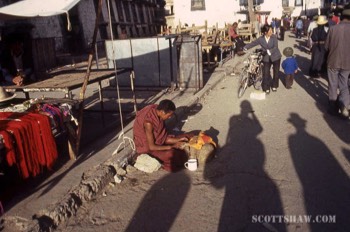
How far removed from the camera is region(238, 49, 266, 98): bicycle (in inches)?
372

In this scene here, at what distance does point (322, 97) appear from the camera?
846 centimetres

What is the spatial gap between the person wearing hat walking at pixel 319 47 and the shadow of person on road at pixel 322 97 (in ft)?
1.28

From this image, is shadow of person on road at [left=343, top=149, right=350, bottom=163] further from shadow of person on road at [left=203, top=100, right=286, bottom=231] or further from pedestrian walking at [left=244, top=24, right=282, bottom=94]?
pedestrian walking at [left=244, top=24, right=282, bottom=94]

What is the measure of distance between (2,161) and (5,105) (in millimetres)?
1607

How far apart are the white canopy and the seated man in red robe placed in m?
2.02

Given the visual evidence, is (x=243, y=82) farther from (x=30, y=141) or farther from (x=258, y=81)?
(x=30, y=141)

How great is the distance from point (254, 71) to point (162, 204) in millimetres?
6855

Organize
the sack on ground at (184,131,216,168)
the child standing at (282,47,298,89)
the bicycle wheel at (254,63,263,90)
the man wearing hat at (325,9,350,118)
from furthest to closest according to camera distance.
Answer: the bicycle wheel at (254,63,263,90)
the child standing at (282,47,298,89)
the man wearing hat at (325,9,350,118)
the sack on ground at (184,131,216,168)

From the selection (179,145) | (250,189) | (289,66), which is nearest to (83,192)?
(179,145)

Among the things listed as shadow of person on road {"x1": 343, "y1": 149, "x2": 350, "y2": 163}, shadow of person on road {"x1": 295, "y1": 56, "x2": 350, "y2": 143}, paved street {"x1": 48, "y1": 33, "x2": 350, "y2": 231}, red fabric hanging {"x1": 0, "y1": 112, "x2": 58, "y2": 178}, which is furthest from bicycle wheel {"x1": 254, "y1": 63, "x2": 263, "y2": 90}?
red fabric hanging {"x1": 0, "y1": 112, "x2": 58, "y2": 178}

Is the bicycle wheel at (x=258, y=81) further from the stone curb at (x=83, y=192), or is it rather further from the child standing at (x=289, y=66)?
the stone curb at (x=83, y=192)

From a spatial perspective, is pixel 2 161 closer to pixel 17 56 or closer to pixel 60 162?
pixel 60 162

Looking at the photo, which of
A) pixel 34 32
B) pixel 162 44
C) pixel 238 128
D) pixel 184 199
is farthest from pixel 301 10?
pixel 184 199

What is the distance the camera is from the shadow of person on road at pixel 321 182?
3.33 m
